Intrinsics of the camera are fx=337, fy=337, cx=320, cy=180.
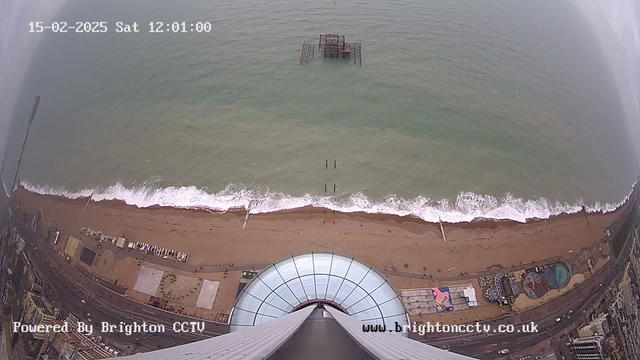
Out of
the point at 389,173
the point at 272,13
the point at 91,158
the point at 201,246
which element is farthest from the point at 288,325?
the point at 272,13

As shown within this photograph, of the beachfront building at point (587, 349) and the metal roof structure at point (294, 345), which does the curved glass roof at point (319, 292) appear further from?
the beachfront building at point (587, 349)

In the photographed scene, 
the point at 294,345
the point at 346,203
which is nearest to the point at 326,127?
the point at 346,203

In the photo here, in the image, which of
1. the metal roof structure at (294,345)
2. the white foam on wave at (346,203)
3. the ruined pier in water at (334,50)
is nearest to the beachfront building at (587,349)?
the white foam on wave at (346,203)

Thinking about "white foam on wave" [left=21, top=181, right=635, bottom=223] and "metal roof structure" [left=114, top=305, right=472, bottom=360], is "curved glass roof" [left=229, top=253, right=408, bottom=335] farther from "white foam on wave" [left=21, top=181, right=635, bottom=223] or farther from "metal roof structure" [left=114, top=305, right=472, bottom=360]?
"white foam on wave" [left=21, top=181, right=635, bottom=223]

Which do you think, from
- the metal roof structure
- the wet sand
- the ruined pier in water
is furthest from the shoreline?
the ruined pier in water

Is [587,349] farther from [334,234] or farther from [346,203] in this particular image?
[346,203]

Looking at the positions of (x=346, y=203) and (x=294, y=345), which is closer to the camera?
(x=294, y=345)

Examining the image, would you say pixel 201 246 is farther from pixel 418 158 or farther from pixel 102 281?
pixel 418 158

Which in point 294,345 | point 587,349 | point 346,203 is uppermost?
point 346,203
